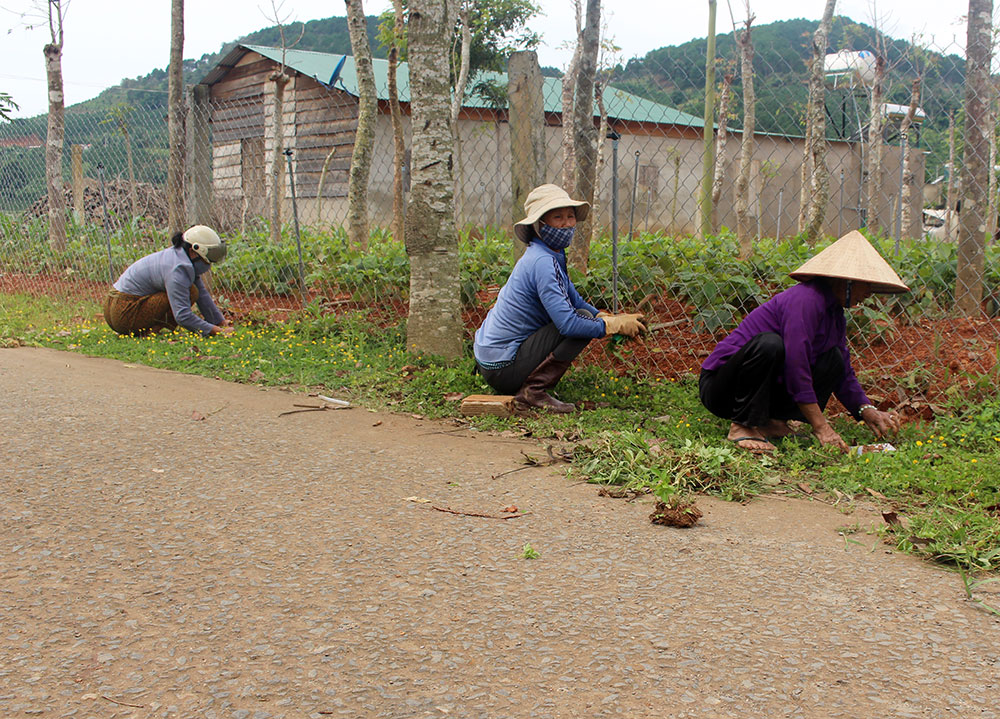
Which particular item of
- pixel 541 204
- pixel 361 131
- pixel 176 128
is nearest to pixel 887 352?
pixel 541 204

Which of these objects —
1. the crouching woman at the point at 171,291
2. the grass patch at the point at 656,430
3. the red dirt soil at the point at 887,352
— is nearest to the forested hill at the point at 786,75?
the red dirt soil at the point at 887,352

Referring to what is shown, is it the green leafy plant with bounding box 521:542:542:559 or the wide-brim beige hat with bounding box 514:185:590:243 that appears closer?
the green leafy plant with bounding box 521:542:542:559

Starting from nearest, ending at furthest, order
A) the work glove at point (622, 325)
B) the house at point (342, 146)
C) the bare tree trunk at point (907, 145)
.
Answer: the work glove at point (622, 325)
the bare tree trunk at point (907, 145)
the house at point (342, 146)

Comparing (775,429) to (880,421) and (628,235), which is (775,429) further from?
(628,235)

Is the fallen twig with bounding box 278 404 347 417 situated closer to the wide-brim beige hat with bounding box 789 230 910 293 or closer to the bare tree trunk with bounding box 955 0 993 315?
the wide-brim beige hat with bounding box 789 230 910 293

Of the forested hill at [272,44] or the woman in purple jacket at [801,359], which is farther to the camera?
the forested hill at [272,44]

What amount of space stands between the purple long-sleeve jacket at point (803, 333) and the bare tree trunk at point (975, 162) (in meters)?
1.66

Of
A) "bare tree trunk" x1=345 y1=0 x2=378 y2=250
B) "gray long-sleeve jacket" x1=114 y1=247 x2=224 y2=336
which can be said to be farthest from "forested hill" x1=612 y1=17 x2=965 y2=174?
"gray long-sleeve jacket" x1=114 y1=247 x2=224 y2=336

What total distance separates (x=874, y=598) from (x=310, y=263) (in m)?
7.21

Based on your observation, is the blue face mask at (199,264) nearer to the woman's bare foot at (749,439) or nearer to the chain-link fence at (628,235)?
the chain-link fence at (628,235)

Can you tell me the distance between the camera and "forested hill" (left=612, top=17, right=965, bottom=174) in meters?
5.53

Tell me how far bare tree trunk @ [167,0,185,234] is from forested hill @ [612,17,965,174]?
5.47 meters

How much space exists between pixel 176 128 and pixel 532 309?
760 cm

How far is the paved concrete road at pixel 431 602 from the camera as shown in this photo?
6.98 feet
